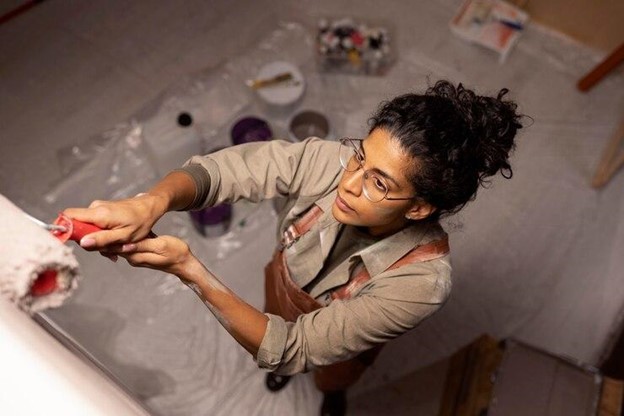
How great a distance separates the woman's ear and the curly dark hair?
0.02 meters

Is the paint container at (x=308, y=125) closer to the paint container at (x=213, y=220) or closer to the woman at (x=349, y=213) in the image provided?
the paint container at (x=213, y=220)

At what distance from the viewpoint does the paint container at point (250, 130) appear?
1730mm

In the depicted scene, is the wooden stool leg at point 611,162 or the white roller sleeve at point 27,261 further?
the wooden stool leg at point 611,162

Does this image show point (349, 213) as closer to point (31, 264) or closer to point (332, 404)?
point (31, 264)

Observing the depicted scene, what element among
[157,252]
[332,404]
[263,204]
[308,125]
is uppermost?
[157,252]

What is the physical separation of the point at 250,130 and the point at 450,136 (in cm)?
102

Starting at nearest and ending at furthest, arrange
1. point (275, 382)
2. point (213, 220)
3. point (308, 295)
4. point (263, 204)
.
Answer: point (308, 295) < point (275, 382) < point (213, 220) < point (263, 204)

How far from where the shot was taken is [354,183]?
0.85 meters

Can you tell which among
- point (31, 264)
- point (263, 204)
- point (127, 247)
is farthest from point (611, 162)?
point (31, 264)

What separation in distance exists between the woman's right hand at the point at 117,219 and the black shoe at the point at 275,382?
0.87 meters

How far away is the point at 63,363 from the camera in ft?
1.95

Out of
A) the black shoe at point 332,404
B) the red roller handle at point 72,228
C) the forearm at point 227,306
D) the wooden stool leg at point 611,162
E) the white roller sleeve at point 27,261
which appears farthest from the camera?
the wooden stool leg at point 611,162

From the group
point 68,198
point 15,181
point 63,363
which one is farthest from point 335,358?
point 15,181

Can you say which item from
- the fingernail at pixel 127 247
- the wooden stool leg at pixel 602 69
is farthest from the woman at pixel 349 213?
the wooden stool leg at pixel 602 69
